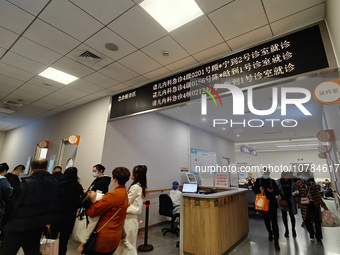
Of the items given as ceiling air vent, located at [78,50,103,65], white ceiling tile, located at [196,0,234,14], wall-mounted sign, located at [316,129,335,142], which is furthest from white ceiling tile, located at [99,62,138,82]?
wall-mounted sign, located at [316,129,335,142]

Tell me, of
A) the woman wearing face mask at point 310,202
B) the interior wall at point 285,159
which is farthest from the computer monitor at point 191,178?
the interior wall at point 285,159

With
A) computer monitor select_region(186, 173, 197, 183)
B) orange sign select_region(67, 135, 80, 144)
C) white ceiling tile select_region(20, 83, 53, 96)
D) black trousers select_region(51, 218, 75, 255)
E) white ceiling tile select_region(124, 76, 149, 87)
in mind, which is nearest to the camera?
black trousers select_region(51, 218, 75, 255)

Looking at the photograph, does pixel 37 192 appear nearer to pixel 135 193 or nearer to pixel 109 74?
pixel 135 193

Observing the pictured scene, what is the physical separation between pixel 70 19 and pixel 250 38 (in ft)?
7.69

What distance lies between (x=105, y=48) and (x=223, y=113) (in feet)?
13.0

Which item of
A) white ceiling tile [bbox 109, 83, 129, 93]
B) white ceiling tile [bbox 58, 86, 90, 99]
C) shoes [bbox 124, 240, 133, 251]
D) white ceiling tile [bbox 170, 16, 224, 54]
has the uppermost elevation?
white ceiling tile [bbox 58, 86, 90, 99]

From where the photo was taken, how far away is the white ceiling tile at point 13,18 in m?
2.17

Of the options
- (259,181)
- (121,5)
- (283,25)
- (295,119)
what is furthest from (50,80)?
(295,119)

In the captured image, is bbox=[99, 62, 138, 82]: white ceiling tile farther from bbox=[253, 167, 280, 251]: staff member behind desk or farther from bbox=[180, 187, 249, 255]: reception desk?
bbox=[253, 167, 280, 251]: staff member behind desk

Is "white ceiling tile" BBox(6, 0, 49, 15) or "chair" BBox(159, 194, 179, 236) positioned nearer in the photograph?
"white ceiling tile" BBox(6, 0, 49, 15)

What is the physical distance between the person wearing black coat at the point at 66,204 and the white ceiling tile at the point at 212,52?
8.15 ft

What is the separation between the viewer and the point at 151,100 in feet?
11.0

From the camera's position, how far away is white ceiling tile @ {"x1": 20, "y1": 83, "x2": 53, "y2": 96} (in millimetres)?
4191

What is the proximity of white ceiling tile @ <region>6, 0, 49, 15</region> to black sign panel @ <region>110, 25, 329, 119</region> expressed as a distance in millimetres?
1881
